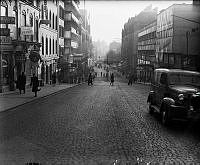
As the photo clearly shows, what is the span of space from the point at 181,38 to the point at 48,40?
22277 mm

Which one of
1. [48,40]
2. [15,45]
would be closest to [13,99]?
[15,45]

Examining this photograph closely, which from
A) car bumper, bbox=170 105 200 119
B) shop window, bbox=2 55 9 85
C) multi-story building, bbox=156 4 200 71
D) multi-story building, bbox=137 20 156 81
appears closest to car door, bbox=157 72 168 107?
car bumper, bbox=170 105 200 119

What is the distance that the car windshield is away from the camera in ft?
39.0

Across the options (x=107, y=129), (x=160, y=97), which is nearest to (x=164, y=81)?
(x=160, y=97)

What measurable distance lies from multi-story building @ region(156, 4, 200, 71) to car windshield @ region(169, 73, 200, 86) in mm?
34836

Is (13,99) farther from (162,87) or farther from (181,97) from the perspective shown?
(181,97)

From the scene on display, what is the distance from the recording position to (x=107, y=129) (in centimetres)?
1004

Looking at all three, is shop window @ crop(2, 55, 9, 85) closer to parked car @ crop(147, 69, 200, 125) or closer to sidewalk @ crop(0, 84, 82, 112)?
sidewalk @ crop(0, 84, 82, 112)

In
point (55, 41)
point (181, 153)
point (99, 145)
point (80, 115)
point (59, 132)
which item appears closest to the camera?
point (181, 153)

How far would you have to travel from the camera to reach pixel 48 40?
4131 centimetres

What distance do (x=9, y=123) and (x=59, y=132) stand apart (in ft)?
8.17

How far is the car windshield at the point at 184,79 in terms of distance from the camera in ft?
39.0

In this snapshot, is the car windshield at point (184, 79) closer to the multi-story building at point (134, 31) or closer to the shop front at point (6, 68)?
the shop front at point (6, 68)

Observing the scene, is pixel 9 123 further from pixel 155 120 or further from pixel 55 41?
pixel 55 41
